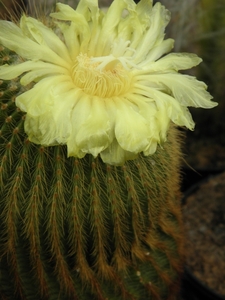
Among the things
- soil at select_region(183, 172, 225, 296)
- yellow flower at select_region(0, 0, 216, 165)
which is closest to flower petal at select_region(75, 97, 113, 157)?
yellow flower at select_region(0, 0, 216, 165)

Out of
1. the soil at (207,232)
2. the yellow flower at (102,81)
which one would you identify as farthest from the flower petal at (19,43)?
the soil at (207,232)

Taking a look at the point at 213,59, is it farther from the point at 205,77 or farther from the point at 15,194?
the point at 15,194

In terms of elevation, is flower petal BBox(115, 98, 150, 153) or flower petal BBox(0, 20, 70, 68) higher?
flower petal BBox(0, 20, 70, 68)

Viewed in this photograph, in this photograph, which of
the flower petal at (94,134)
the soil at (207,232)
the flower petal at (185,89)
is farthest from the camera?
the soil at (207,232)

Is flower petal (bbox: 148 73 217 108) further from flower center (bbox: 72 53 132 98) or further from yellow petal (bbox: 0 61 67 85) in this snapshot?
yellow petal (bbox: 0 61 67 85)

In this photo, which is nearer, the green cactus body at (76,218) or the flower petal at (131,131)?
the flower petal at (131,131)

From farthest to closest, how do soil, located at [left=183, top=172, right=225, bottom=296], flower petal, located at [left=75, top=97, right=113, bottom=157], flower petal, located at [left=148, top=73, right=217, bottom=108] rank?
soil, located at [left=183, top=172, right=225, bottom=296]
flower petal, located at [left=148, top=73, right=217, bottom=108]
flower petal, located at [left=75, top=97, right=113, bottom=157]

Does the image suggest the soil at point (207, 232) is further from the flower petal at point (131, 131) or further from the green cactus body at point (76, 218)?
the flower petal at point (131, 131)
